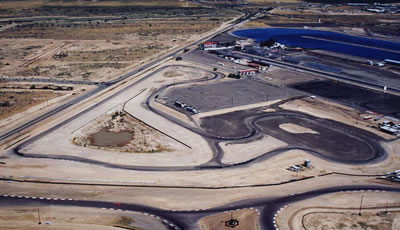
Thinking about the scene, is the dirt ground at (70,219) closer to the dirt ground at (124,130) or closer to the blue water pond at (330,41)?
the dirt ground at (124,130)

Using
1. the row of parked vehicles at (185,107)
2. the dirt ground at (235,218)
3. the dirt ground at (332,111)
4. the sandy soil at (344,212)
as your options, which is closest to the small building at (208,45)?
the dirt ground at (332,111)

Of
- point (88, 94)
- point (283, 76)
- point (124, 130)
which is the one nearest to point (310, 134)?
point (124, 130)

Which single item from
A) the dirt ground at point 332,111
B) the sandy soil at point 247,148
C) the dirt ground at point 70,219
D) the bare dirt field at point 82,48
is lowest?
the dirt ground at point 70,219

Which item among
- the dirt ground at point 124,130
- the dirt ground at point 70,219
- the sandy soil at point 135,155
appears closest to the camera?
the dirt ground at point 70,219

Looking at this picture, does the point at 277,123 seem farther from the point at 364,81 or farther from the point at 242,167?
the point at 364,81

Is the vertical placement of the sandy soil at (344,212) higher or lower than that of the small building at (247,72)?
lower

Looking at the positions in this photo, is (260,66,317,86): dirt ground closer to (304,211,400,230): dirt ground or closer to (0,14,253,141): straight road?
(0,14,253,141): straight road

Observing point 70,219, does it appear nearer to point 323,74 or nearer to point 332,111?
point 332,111
